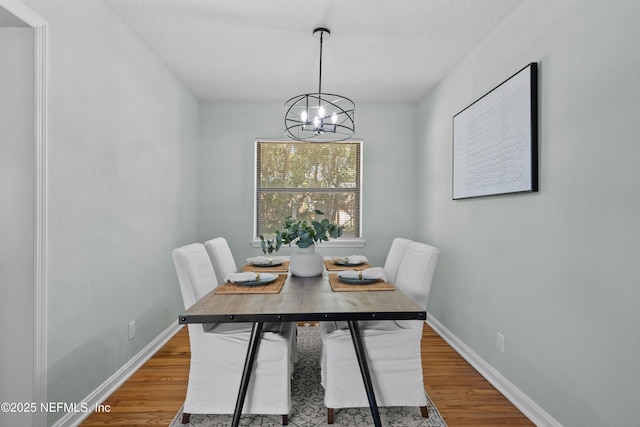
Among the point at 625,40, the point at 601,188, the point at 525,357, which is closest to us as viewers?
the point at 625,40

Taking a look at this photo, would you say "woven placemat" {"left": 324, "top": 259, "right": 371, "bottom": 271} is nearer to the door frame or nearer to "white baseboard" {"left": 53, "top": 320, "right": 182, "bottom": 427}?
"white baseboard" {"left": 53, "top": 320, "right": 182, "bottom": 427}

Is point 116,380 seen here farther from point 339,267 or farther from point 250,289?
point 339,267

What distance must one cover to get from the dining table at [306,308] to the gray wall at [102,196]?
82 centimetres

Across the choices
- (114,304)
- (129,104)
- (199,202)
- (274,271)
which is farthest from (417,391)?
(199,202)

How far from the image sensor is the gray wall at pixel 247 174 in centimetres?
391

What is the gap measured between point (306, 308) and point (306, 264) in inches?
28.8

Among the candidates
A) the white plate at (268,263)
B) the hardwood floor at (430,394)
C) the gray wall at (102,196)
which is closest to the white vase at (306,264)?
the white plate at (268,263)

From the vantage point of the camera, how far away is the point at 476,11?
216 centimetres

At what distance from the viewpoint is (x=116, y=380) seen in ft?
7.24

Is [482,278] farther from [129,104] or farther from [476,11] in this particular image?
[129,104]

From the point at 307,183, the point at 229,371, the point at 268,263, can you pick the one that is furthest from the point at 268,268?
the point at 307,183

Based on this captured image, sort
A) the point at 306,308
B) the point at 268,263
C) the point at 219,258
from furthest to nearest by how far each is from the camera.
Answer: the point at 268,263 < the point at 219,258 < the point at 306,308

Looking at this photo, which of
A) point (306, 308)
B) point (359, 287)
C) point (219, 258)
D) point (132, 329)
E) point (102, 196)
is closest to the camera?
point (306, 308)

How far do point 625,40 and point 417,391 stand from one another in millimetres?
1906
